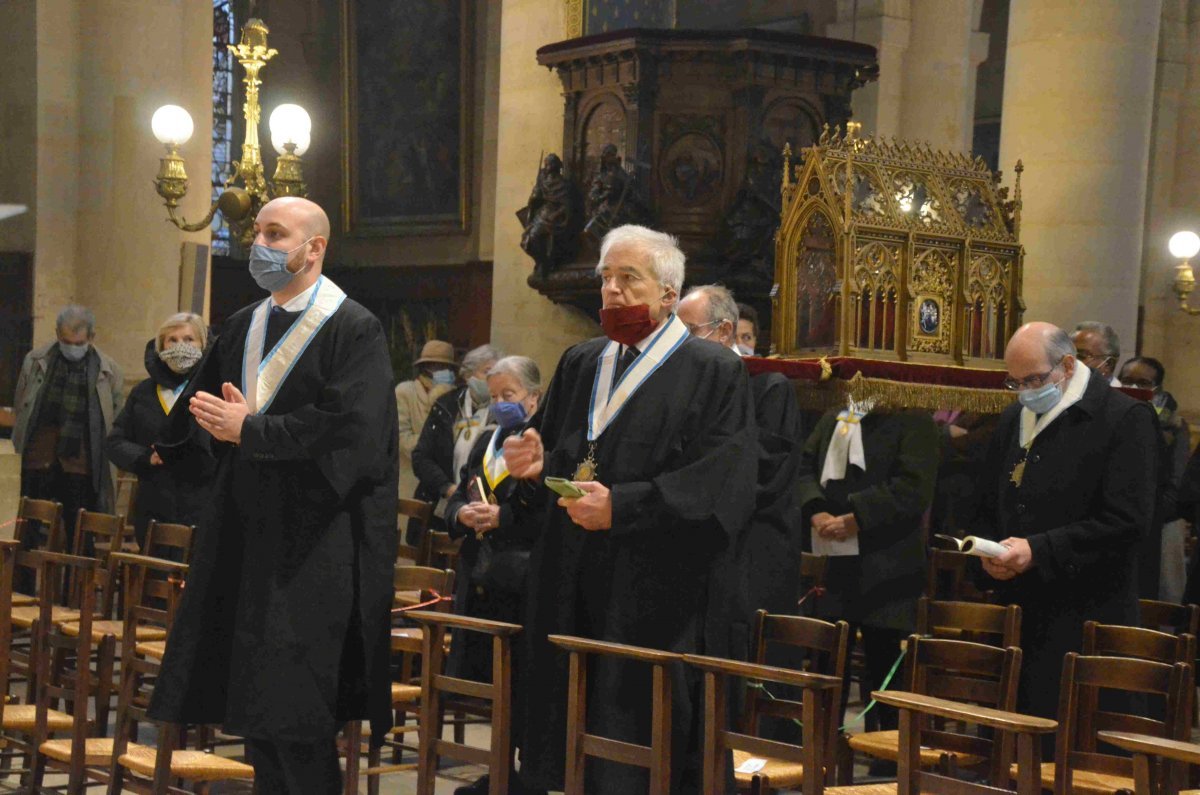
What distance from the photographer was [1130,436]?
235 inches

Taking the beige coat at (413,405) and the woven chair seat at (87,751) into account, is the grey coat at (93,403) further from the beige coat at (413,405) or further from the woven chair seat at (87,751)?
the woven chair seat at (87,751)

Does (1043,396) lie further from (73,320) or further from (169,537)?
(73,320)

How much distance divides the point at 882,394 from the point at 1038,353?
1499mm

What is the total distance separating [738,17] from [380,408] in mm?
14701

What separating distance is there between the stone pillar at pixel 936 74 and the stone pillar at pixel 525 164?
5.58 meters

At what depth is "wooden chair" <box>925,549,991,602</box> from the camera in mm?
7613

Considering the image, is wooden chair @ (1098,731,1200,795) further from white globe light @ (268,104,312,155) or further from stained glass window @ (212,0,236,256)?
stained glass window @ (212,0,236,256)

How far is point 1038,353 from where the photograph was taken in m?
6.03

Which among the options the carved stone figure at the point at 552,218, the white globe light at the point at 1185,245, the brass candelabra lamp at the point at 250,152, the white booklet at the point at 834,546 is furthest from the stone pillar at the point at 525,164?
the white globe light at the point at 1185,245

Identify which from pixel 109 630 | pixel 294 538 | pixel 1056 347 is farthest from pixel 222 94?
pixel 294 538

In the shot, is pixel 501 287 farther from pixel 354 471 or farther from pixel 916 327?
pixel 354 471

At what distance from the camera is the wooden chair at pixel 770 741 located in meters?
4.18

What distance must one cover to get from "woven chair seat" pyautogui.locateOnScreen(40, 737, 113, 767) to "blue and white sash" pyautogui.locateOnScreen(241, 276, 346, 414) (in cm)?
157

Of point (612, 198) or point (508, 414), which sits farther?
point (612, 198)
